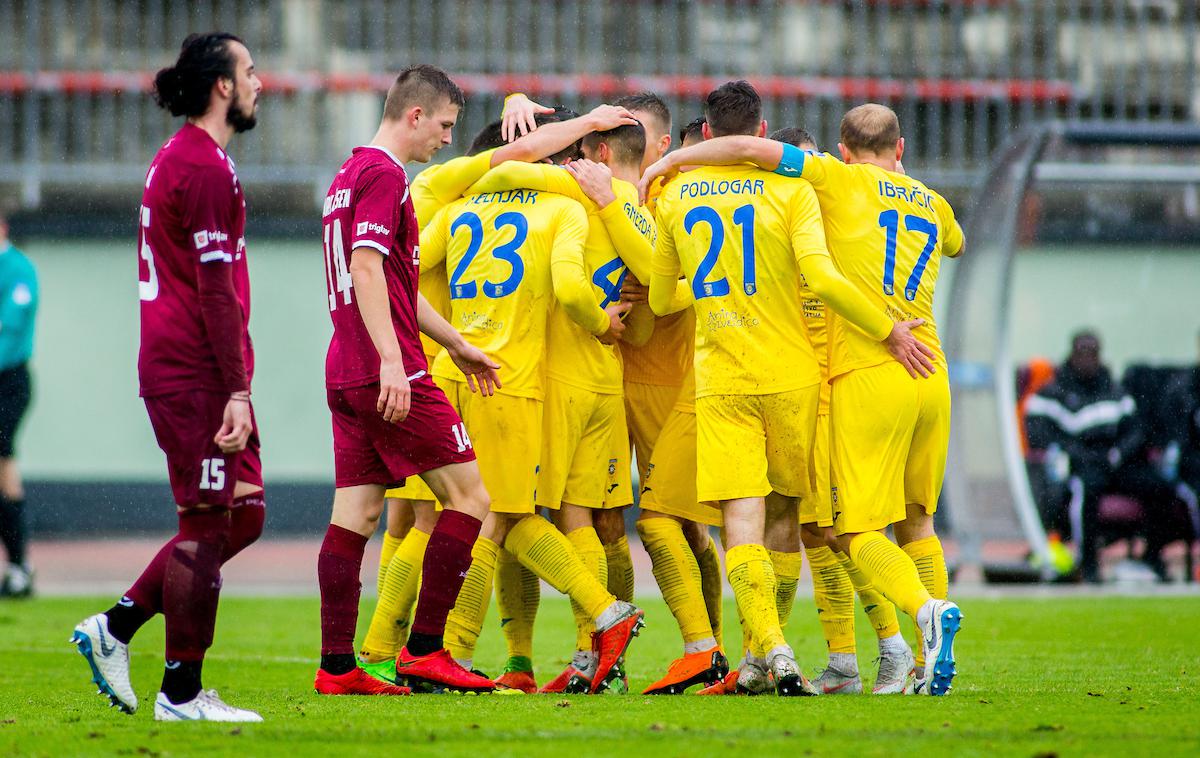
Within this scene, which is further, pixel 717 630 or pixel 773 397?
pixel 717 630

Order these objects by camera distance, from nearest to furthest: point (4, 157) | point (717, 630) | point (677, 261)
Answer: point (677, 261), point (717, 630), point (4, 157)

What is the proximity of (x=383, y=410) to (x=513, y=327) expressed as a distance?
3.73ft

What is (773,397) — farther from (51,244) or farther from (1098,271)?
(51,244)

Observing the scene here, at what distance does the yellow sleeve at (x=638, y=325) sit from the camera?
684 centimetres

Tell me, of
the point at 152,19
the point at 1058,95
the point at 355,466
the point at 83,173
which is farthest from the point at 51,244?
the point at 355,466

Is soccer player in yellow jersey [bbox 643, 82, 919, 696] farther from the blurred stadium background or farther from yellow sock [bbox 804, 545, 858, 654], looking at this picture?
the blurred stadium background

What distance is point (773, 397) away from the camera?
20.2 ft

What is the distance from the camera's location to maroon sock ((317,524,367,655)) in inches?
231

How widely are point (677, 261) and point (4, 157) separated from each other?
11.3m

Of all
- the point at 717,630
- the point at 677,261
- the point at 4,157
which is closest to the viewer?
the point at 677,261

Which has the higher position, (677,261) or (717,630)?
(677,261)

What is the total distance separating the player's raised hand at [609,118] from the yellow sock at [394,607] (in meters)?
1.93

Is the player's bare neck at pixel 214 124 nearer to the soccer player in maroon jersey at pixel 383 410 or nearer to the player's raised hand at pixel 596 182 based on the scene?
the soccer player in maroon jersey at pixel 383 410

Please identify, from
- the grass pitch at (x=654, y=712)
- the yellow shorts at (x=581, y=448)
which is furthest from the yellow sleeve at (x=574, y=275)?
the grass pitch at (x=654, y=712)
